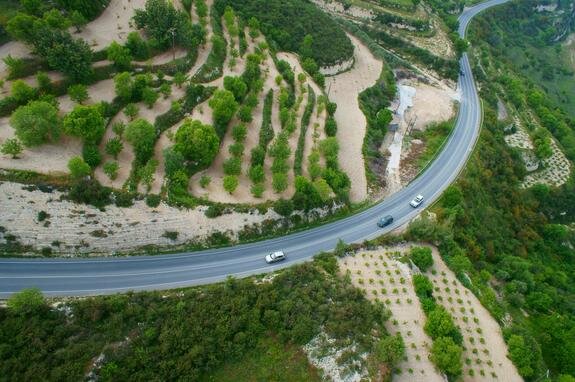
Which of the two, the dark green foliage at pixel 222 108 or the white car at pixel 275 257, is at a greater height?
the dark green foliage at pixel 222 108

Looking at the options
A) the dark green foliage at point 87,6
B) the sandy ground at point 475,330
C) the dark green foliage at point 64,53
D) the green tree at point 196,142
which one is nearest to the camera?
the sandy ground at point 475,330

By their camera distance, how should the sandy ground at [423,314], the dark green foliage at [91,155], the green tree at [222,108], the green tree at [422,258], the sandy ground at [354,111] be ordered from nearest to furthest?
the sandy ground at [423,314] → the dark green foliage at [91,155] → the green tree at [422,258] → the green tree at [222,108] → the sandy ground at [354,111]

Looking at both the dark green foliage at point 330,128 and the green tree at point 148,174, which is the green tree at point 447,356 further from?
the dark green foliage at point 330,128

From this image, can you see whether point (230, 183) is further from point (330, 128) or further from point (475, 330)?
point (475, 330)

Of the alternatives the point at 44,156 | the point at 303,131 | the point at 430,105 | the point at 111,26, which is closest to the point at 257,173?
the point at 303,131

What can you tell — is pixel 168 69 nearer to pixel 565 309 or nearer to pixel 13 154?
pixel 13 154

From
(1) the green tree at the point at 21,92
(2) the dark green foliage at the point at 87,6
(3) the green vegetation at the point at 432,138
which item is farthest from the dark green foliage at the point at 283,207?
(2) the dark green foliage at the point at 87,6

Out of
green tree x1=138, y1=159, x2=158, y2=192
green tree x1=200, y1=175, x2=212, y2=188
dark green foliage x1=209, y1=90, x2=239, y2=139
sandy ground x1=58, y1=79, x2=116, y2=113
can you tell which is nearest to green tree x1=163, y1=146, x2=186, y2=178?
green tree x1=138, y1=159, x2=158, y2=192

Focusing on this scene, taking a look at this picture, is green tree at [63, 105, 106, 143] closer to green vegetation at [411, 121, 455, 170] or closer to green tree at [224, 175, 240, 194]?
green tree at [224, 175, 240, 194]
